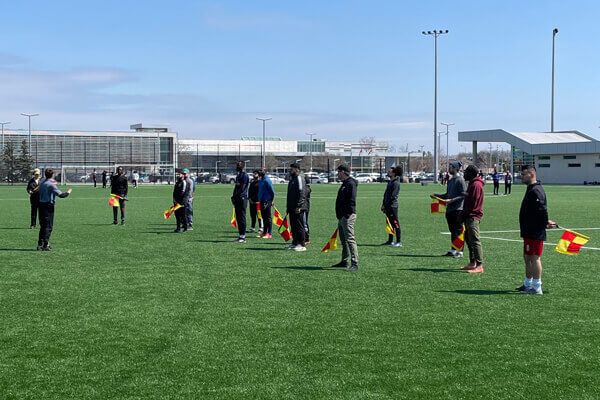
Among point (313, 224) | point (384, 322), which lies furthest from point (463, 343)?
point (313, 224)

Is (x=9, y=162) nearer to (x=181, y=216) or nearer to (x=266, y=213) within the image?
(x=181, y=216)

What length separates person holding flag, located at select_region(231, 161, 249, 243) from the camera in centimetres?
1820

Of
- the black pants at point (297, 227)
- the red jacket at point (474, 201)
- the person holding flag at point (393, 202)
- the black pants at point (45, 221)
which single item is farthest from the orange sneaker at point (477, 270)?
the black pants at point (45, 221)

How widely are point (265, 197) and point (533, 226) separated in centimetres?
967

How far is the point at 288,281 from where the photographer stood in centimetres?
1151

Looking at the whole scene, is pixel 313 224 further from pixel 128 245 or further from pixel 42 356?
pixel 42 356

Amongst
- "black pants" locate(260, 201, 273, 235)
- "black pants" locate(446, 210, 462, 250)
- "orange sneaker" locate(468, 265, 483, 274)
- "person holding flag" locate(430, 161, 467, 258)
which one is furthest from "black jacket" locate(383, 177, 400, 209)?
"orange sneaker" locate(468, 265, 483, 274)

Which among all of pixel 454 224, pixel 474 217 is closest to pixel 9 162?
pixel 454 224

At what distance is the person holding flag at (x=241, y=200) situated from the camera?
18203 millimetres

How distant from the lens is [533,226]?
9938 mm

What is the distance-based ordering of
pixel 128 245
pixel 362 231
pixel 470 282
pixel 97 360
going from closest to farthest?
pixel 97 360, pixel 470 282, pixel 128 245, pixel 362 231

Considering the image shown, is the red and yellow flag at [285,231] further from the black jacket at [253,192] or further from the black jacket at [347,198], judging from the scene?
the black jacket at [347,198]

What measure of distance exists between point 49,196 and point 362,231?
9.48 metres

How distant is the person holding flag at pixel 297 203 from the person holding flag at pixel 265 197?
2653 mm
